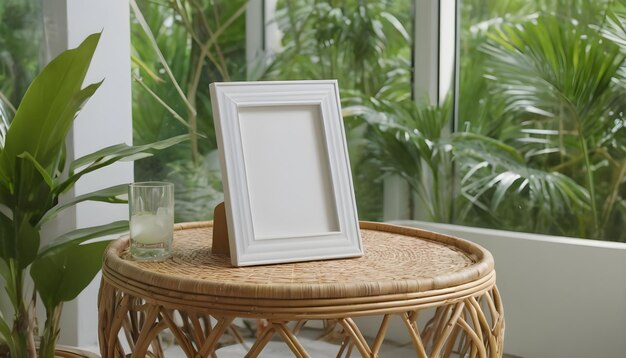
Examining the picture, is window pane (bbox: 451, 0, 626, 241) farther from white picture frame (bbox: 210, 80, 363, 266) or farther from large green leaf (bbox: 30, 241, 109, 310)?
large green leaf (bbox: 30, 241, 109, 310)

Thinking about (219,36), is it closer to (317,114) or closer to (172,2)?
(172,2)

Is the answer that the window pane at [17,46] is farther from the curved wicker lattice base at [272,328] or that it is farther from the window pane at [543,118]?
the window pane at [543,118]

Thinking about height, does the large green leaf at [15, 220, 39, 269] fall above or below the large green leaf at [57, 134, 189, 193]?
below

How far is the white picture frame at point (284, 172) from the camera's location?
137cm

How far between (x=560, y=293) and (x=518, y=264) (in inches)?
5.8

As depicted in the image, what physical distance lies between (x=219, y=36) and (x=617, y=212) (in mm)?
1350

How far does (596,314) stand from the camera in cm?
229

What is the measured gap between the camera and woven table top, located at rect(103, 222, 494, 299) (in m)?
1.15

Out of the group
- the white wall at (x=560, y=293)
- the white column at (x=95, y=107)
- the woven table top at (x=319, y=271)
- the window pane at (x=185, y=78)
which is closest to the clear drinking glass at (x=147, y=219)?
the woven table top at (x=319, y=271)

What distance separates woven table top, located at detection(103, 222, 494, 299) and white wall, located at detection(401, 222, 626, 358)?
2.71ft

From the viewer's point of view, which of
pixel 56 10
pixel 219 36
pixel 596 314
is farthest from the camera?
pixel 219 36

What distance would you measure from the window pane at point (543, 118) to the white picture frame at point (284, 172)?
1151 mm

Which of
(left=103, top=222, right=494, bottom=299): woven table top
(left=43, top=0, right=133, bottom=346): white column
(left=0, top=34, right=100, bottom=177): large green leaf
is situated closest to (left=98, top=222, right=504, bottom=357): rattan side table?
(left=103, top=222, right=494, bottom=299): woven table top

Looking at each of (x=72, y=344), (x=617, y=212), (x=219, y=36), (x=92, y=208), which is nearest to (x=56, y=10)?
(x=92, y=208)
